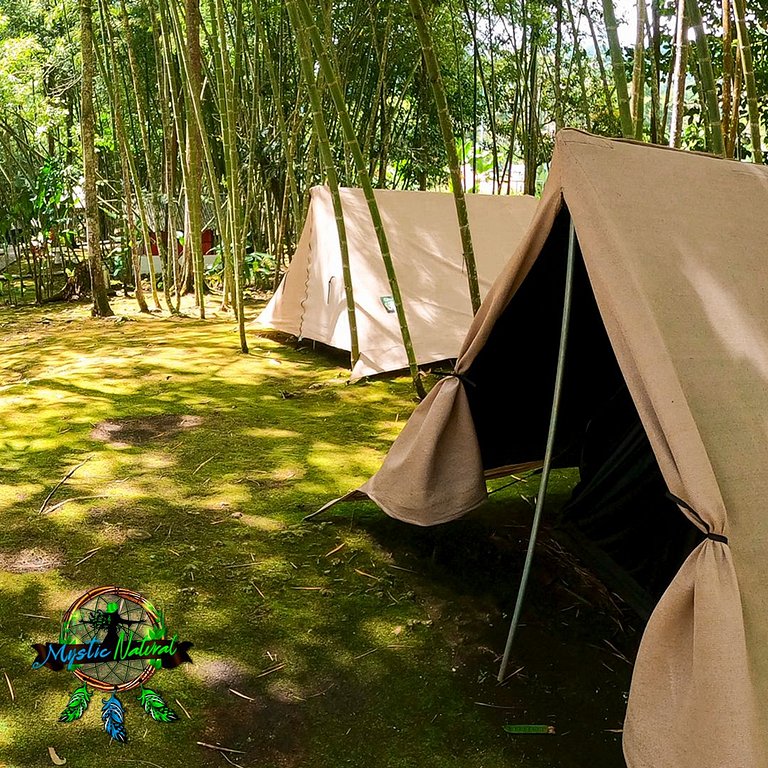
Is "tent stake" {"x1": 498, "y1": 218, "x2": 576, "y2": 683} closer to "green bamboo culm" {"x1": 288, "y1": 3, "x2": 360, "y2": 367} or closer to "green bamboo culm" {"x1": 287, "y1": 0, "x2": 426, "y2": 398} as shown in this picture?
"green bamboo culm" {"x1": 287, "y1": 0, "x2": 426, "y2": 398}

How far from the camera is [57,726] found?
160 cm

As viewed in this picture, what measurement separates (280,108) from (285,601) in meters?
4.00

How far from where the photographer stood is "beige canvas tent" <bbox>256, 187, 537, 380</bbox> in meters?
4.47

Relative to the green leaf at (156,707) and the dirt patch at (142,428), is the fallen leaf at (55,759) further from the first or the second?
the dirt patch at (142,428)

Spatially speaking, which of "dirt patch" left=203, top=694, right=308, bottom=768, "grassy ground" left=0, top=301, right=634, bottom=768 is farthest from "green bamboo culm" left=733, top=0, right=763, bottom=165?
"dirt patch" left=203, top=694, right=308, bottom=768

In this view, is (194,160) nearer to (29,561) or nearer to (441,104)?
(441,104)

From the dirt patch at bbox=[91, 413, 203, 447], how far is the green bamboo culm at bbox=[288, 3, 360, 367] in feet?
3.52

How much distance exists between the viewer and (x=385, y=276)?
4605 mm

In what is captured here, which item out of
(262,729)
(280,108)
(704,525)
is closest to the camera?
(704,525)

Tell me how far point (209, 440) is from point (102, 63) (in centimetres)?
357

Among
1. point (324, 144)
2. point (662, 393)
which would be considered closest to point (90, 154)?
point (324, 144)

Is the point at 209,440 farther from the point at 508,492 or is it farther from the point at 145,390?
the point at 508,492

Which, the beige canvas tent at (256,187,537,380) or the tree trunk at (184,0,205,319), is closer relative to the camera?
the beige canvas tent at (256,187,537,380)

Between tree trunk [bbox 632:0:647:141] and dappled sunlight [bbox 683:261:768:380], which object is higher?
tree trunk [bbox 632:0:647:141]
